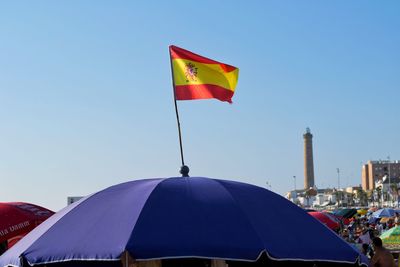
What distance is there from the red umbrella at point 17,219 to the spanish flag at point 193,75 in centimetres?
443

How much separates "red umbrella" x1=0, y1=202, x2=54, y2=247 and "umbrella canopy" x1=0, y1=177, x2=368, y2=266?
4148 mm

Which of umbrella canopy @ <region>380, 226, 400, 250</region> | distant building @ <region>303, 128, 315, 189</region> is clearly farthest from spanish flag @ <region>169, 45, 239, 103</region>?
distant building @ <region>303, 128, 315, 189</region>

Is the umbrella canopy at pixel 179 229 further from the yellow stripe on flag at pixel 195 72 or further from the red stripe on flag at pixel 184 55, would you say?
the red stripe on flag at pixel 184 55

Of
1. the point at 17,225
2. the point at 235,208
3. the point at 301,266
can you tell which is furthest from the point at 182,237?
the point at 17,225

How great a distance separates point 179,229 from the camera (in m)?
6.74

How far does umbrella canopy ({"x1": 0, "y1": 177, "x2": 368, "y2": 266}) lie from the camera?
660 centimetres

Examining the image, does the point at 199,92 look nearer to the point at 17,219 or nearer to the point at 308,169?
the point at 17,219

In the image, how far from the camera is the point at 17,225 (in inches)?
468

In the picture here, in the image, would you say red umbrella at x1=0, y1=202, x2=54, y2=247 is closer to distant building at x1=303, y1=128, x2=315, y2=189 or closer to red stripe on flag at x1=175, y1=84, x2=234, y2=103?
red stripe on flag at x1=175, y1=84, x2=234, y2=103

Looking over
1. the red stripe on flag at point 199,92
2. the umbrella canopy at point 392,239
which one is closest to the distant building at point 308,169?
the umbrella canopy at point 392,239

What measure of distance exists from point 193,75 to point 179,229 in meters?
2.82

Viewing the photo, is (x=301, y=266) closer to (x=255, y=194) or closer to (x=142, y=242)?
(x=255, y=194)

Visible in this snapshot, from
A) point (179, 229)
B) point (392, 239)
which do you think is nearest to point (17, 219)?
point (179, 229)

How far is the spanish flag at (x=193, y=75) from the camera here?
29.5 ft
